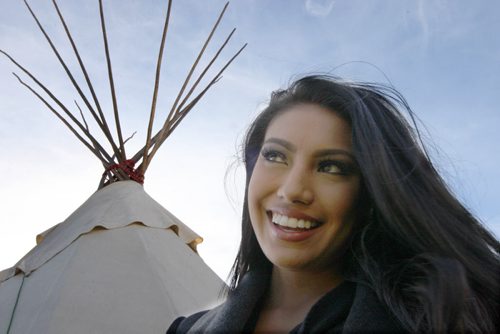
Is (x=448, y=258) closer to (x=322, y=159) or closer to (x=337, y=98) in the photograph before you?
(x=322, y=159)

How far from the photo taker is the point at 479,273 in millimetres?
1325

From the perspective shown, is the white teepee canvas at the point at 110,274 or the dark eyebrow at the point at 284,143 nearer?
the dark eyebrow at the point at 284,143

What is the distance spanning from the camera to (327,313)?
138cm

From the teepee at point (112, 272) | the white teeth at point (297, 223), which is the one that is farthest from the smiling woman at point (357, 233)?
the teepee at point (112, 272)

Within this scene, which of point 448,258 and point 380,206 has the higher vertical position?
point 380,206

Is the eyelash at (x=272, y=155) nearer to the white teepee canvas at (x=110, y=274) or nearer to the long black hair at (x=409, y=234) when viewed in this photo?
the long black hair at (x=409, y=234)

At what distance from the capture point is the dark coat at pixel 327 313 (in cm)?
130

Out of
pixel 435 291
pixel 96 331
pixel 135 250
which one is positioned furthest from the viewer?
pixel 135 250

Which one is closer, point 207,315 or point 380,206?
point 380,206

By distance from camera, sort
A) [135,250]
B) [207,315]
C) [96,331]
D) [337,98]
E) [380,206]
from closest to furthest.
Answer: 1. [380,206]
2. [337,98]
3. [207,315]
4. [96,331]
5. [135,250]

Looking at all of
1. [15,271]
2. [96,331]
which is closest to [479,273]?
[96,331]

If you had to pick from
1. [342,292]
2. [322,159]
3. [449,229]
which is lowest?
[342,292]

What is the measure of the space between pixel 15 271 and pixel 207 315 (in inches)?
102

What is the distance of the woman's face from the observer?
1.42 metres
